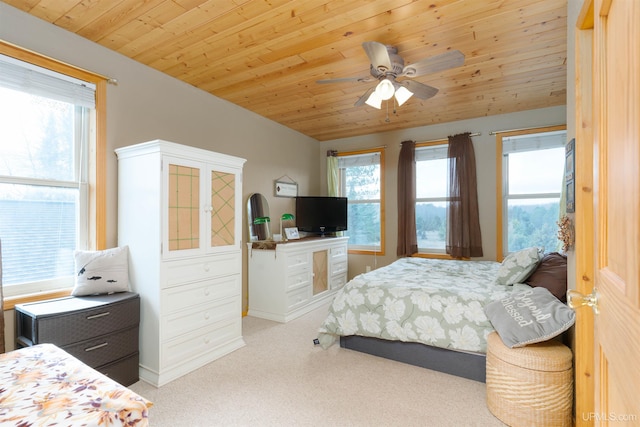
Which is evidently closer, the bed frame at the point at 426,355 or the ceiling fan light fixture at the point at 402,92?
the bed frame at the point at 426,355

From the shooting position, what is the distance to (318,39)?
7.91 ft

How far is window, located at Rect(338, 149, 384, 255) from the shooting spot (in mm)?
5004

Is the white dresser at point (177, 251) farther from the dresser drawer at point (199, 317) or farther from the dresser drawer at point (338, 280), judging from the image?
the dresser drawer at point (338, 280)

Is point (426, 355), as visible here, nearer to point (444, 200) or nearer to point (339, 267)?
point (339, 267)

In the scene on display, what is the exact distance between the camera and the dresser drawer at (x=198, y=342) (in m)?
2.35

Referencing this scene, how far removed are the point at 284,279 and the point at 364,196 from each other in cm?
219

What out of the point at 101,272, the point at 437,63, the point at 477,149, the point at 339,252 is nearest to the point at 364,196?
the point at 339,252

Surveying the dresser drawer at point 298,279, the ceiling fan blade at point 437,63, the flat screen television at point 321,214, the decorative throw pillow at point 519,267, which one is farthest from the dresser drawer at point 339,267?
the ceiling fan blade at point 437,63

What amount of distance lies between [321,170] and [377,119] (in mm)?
1501

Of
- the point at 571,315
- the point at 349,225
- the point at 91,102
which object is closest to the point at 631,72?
the point at 571,315

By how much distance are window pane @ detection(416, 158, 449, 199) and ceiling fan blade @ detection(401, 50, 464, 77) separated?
2.45m

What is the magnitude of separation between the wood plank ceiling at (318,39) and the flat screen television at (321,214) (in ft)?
5.60

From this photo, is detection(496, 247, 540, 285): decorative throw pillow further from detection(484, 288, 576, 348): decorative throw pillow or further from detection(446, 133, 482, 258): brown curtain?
detection(446, 133, 482, 258): brown curtain

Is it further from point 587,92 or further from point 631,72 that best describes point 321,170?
point 631,72
